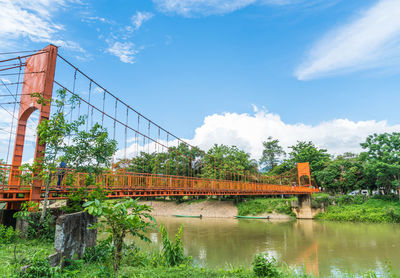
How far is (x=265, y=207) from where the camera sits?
2152 centimetres

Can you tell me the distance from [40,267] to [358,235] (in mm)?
14242

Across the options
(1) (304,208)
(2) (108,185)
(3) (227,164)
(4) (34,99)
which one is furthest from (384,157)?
(4) (34,99)

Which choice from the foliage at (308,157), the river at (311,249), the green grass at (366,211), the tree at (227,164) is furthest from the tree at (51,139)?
the foliage at (308,157)

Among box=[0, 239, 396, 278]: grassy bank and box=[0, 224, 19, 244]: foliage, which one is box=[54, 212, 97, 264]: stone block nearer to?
box=[0, 239, 396, 278]: grassy bank

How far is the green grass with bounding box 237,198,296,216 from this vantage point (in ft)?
68.9

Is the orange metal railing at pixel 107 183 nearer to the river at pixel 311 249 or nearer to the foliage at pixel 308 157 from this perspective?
the river at pixel 311 249

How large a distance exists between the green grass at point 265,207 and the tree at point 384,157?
6.62 metres

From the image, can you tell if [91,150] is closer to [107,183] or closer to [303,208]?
[107,183]

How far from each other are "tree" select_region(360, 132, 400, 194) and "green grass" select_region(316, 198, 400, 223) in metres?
1.58

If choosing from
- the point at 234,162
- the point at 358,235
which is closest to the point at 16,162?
the point at 358,235

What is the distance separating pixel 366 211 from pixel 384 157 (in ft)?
13.6

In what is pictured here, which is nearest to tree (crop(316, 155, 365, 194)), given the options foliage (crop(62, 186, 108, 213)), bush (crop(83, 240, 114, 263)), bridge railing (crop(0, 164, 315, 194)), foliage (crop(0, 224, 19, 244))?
bridge railing (crop(0, 164, 315, 194))

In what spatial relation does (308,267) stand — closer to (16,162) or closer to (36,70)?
(16,162)

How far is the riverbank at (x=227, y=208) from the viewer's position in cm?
2102
